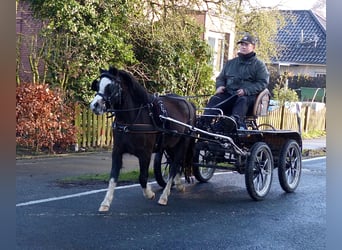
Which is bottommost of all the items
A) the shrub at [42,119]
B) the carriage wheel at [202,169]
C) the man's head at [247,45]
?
the carriage wheel at [202,169]

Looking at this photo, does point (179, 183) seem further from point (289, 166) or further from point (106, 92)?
point (106, 92)

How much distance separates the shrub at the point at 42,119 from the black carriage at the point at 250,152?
12.5 feet

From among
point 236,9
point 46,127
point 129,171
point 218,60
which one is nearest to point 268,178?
point 129,171

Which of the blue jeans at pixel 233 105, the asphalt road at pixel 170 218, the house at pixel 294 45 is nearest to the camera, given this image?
the asphalt road at pixel 170 218

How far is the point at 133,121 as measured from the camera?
639 cm

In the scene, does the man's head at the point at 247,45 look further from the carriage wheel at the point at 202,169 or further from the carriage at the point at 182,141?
the carriage wheel at the point at 202,169

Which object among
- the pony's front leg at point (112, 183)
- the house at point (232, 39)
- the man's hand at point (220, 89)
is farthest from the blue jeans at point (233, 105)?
the house at point (232, 39)

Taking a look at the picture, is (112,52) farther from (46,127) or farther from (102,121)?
(46,127)

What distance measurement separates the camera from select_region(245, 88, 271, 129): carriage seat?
25.4ft

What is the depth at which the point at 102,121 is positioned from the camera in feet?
41.3

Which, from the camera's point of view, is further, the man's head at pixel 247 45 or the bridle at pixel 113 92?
the man's head at pixel 247 45

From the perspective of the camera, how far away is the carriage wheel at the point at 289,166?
8.07 meters

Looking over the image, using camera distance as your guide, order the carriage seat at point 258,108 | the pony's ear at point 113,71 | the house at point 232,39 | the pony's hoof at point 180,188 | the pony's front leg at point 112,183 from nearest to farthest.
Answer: the pony's ear at point 113,71 < the pony's front leg at point 112,183 < the carriage seat at point 258,108 < the pony's hoof at point 180,188 < the house at point 232,39

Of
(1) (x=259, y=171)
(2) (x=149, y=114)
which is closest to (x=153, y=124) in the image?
(2) (x=149, y=114)
